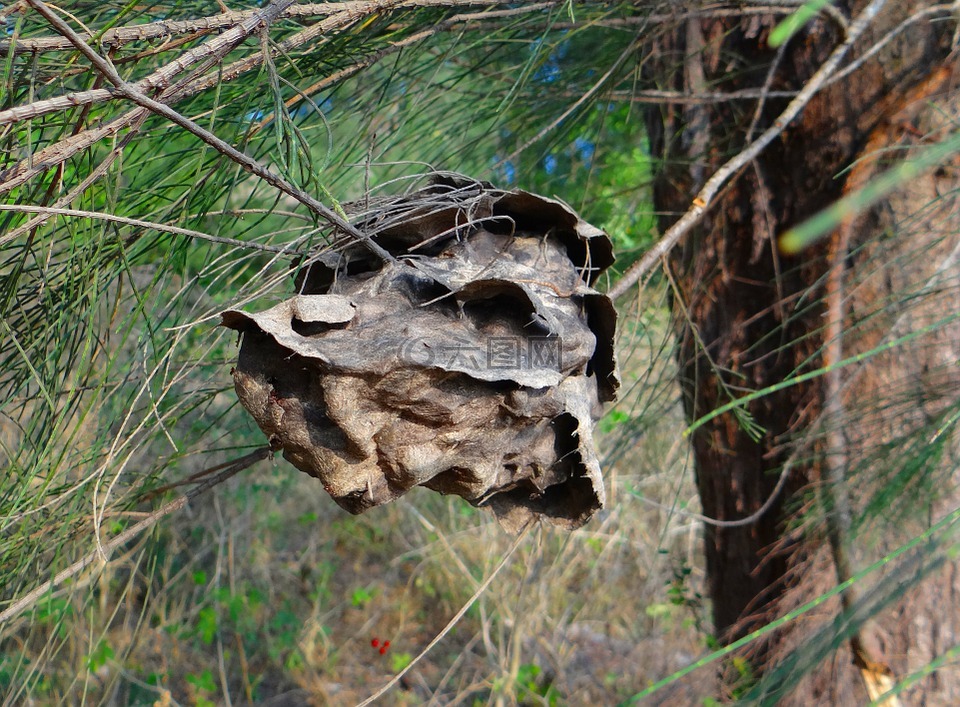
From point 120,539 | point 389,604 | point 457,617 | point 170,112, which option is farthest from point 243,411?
point 389,604

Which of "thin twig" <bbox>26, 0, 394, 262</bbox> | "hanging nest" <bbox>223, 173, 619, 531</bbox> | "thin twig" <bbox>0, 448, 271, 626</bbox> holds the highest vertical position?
"thin twig" <bbox>26, 0, 394, 262</bbox>

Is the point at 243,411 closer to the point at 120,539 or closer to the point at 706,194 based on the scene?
the point at 120,539

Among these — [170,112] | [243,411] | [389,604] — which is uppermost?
[170,112]

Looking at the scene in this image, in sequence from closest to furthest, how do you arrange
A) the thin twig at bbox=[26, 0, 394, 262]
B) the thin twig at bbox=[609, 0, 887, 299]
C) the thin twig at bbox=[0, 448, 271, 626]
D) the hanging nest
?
1. the thin twig at bbox=[26, 0, 394, 262]
2. the hanging nest
3. the thin twig at bbox=[0, 448, 271, 626]
4. the thin twig at bbox=[609, 0, 887, 299]

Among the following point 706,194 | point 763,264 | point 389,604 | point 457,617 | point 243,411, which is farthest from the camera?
point 389,604

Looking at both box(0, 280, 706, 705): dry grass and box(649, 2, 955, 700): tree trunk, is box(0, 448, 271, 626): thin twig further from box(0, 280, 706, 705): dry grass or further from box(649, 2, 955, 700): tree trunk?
box(0, 280, 706, 705): dry grass

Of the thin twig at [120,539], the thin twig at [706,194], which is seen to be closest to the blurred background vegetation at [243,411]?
the thin twig at [120,539]

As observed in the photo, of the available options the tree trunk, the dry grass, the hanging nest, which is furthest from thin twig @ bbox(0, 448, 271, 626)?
the dry grass
